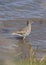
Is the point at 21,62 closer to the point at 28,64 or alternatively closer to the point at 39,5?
the point at 28,64

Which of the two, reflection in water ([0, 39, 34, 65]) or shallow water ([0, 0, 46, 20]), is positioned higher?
shallow water ([0, 0, 46, 20])

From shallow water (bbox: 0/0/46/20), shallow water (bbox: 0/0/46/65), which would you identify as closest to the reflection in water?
shallow water (bbox: 0/0/46/65)

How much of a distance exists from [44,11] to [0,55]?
4370 mm

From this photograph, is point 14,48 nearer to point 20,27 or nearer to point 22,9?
point 20,27

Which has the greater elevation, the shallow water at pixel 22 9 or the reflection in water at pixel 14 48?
the shallow water at pixel 22 9

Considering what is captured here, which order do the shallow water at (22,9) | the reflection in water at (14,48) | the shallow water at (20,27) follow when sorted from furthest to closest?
1. the shallow water at (22,9)
2. the shallow water at (20,27)
3. the reflection in water at (14,48)

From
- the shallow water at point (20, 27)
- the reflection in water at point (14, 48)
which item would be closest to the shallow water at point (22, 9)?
the shallow water at point (20, 27)

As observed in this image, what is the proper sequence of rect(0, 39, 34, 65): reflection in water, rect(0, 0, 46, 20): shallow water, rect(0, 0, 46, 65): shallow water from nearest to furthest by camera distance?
1. rect(0, 39, 34, 65): reflection in water
2. rect(0, 0, 46, 65): shallow water
3. rect(0, 0, 46, 20): shallow water

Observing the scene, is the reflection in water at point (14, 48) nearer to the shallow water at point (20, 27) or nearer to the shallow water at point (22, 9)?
the shallow water at point (20, 27)

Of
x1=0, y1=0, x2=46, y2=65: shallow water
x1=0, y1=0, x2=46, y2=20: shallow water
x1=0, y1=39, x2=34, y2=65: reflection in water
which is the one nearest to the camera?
x1=0, y1=39, x2=34, y2=65: reflection in water

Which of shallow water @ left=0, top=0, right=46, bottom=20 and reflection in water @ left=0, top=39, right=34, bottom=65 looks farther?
shallow water @ left=0, top=0, right=46, bottom=20

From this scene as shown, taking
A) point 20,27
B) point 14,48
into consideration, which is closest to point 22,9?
point 20,27

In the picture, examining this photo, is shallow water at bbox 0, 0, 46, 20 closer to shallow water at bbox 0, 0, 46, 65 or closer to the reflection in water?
shallow water at bbox 0, 0, 46, 65

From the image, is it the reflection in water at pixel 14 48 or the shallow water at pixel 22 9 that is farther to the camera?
the shallow water at pixel 22 9
